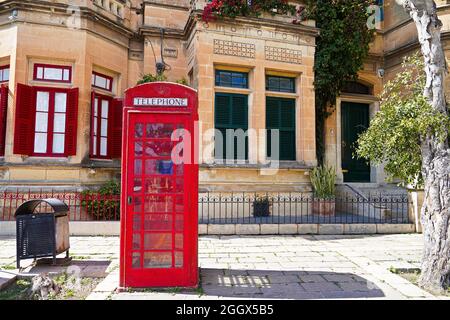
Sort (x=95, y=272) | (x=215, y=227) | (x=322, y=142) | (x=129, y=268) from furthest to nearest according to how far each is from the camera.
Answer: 1. (x=322, y=142)
2. (x=215, y=227)
3. (x=95, y=272)
4. (x=129, y=268)

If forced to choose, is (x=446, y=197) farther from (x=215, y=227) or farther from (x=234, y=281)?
(x=215, y=227)

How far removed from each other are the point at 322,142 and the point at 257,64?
153 inches

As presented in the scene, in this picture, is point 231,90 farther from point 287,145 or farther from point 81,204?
point 81,204

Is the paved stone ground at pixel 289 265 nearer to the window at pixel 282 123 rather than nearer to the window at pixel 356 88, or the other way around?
the window at pixel 282 123

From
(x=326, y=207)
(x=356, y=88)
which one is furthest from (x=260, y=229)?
(x=356, y=88)

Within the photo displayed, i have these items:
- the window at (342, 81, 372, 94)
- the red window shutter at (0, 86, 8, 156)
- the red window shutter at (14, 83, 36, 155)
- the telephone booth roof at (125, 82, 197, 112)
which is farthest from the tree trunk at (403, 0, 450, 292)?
the red window shutter at (0, 86, 8, 156)

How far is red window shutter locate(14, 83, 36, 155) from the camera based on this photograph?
9.09 meters

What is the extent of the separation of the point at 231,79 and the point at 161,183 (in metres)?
6.64

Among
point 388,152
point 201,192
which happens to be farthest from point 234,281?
point 201,192

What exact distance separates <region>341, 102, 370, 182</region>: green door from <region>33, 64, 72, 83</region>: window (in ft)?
32.6

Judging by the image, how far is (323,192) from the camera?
997cm

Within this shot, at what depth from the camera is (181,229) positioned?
4.56 meters

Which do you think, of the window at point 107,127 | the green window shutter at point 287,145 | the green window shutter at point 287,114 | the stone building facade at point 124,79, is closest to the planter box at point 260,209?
the stone building facade at point 124,79

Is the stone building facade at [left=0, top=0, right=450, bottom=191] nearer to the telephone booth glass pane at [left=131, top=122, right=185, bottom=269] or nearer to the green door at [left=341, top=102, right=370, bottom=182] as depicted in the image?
the green door at [left=341, top=102, right=370, bottom=182]
